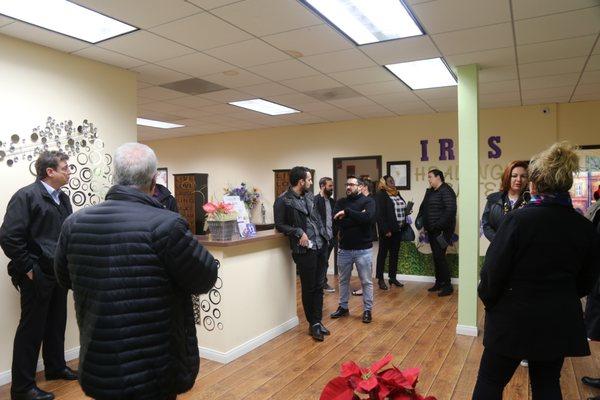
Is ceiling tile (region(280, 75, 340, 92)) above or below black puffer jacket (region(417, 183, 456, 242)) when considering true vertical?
above

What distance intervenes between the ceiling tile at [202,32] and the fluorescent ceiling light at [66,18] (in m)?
0.28

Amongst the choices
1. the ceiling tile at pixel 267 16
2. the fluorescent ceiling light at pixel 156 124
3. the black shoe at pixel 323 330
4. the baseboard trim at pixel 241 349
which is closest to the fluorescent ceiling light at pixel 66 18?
the ceiling tile at pixel 267 16

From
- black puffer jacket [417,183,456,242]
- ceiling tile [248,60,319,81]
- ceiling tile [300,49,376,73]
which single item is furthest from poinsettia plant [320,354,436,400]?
black puffer jacket [417,183,456,242]

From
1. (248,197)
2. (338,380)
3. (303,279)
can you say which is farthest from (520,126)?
(338,380)

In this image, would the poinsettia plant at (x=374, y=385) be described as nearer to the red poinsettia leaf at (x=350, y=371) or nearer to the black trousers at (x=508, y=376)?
the red poinsettia leaf at (x=350, y=371)

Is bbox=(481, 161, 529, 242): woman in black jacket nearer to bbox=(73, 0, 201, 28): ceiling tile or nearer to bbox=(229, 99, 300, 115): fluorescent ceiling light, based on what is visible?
bbox=(73, 0, 201, 28): ceiling tile

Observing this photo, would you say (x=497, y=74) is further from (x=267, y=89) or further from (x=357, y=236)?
(x=267, y=89)

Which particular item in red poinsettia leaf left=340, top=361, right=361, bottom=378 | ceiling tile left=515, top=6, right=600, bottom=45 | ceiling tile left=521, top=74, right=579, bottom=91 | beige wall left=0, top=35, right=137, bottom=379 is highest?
ceiling tile left=515, top=6, right=600, bottom=45

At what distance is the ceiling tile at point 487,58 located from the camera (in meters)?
3.70

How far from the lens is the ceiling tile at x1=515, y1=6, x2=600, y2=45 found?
9.62 ft

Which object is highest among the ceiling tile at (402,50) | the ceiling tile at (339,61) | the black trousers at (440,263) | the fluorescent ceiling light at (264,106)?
the fluorescent ceiling light at (264,106)

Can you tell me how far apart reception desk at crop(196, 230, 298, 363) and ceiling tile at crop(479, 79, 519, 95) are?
2804 mm

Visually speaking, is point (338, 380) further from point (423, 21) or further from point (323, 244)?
point (323, 244)

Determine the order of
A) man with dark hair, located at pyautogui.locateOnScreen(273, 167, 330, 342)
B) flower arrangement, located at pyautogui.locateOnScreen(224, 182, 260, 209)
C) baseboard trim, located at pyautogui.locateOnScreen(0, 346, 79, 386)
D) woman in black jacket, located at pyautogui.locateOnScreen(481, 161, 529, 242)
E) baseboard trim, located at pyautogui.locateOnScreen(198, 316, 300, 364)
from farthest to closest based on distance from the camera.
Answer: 1. flower arrangement, located at pyautogui.locateOnScreen(224, 182, 260, 209)
2. man with dark hair, located at pyautogui.locateOnScreen(273, 167, 330, 342)
3. baseboard trim, located at pyautogui.locateOnScreen(198, 316, 300, 364)
4. woman in black jacket, located at pyautogui.locateOnScreen(481, 161, 529, 242)
5. baseboard trim, located at pyautogui.locateOnScreen(0, 346, 79, 386)
